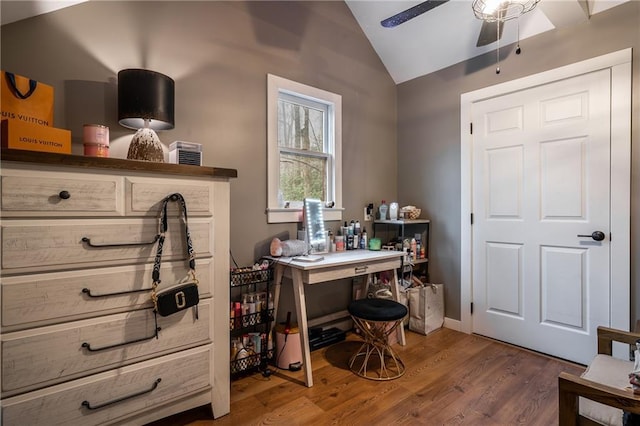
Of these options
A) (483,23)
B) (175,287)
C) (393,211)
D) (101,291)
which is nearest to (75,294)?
(101,291)

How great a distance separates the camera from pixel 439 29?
2.85m

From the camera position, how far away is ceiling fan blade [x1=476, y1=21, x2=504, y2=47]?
2.49m

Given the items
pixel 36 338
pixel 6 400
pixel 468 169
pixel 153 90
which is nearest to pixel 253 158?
pixel 153 90

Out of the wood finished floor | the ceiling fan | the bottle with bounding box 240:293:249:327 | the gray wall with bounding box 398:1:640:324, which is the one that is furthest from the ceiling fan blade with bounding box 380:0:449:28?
the wood finished floor

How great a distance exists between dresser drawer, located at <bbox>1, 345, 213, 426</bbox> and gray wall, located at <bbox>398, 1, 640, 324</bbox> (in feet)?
7.90

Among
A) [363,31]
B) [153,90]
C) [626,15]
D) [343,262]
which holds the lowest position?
[343,262]

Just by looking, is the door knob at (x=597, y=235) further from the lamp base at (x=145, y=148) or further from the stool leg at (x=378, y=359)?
the lamp base at (x=145, y=148)

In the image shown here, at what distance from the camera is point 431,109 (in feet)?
10.5

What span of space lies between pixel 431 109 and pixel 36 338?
3373 mm

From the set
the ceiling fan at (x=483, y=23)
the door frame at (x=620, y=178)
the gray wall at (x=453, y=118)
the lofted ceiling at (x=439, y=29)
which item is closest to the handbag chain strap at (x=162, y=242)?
the ceiling fan at (x=483, y=23)

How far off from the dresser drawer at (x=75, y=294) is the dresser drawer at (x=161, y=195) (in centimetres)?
26

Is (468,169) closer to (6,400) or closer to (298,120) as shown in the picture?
(298,120)

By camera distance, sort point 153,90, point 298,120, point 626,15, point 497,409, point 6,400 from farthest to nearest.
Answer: point 298,120 → point 626,15 → point 497,409 → point 153,90 → point 6,400

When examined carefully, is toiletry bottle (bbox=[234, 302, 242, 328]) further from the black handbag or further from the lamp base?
the lamp base
